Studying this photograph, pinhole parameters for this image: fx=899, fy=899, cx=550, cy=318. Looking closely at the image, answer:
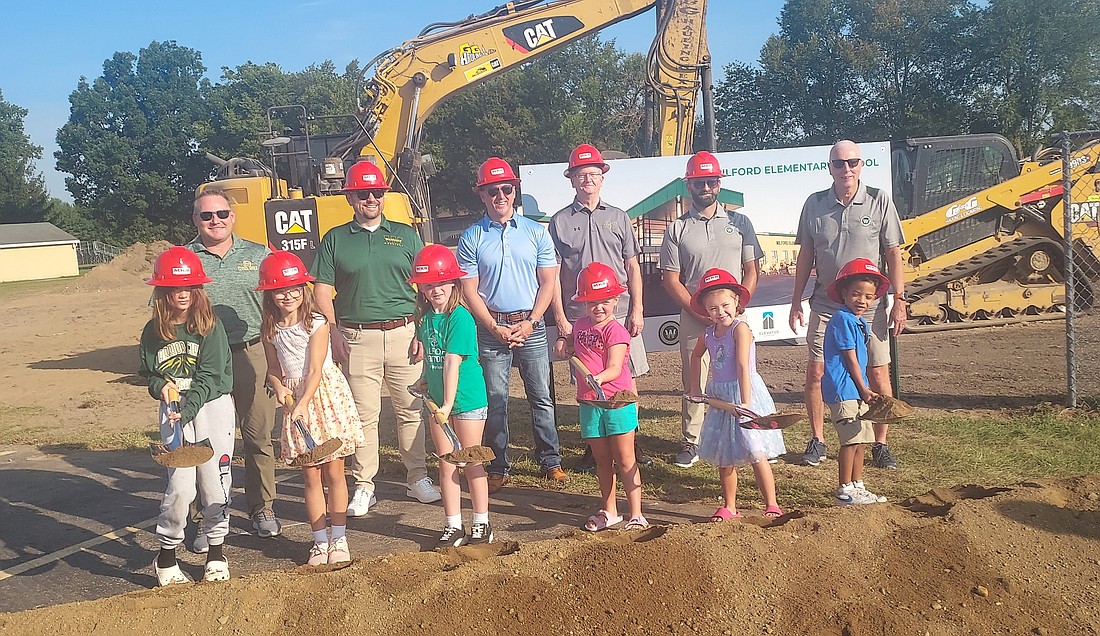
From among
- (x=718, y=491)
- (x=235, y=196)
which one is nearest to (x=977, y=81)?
(x=235, y=196)

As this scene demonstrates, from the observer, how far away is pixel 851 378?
4.95 meters

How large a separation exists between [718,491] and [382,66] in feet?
29.2

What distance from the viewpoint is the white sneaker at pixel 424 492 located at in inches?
223

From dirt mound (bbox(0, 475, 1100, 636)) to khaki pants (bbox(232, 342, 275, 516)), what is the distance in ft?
3.98

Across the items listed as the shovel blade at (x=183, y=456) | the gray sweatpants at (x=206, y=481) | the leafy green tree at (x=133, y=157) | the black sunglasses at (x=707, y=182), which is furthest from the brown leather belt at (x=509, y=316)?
the leafy green tree at (x=133, y=157)

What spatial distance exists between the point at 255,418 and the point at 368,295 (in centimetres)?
95

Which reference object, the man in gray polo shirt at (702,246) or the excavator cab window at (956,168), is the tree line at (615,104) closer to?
the excavator cab window at (956,168)

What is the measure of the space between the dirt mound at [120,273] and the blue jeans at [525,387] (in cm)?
2880

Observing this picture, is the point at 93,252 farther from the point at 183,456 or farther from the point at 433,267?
the point at 433,267

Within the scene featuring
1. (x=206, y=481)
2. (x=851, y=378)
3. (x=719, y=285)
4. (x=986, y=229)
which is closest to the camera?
(x=206, y=481)

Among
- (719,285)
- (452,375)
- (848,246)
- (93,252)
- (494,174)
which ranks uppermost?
(93,252)

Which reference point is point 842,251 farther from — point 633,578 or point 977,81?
point 977,81

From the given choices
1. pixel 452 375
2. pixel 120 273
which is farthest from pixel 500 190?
pixel 120 273

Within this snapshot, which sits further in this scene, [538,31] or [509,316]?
[538,31]
